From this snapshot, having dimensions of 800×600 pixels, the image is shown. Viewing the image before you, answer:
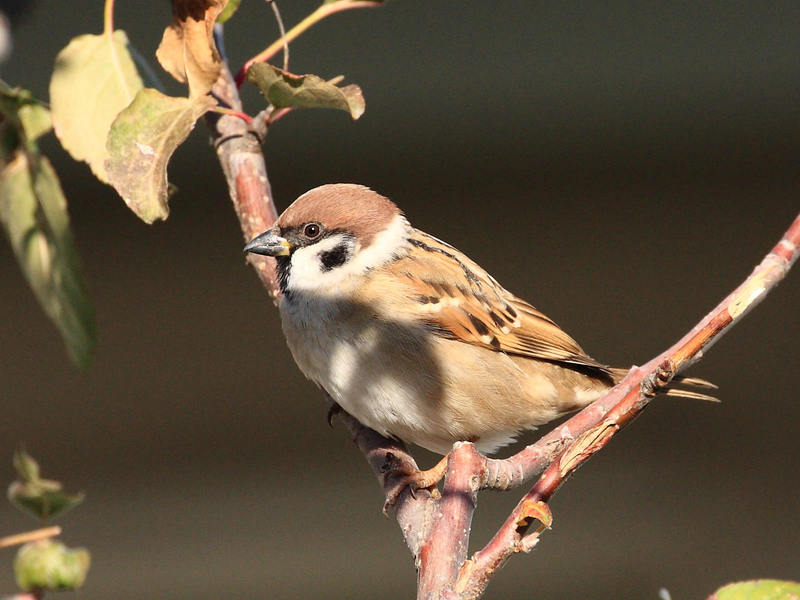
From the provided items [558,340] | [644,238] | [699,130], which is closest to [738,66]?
[699,130]

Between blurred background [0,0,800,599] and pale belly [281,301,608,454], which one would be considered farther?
blurred background [0,0,800,599]

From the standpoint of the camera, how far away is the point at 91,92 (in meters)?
1.17

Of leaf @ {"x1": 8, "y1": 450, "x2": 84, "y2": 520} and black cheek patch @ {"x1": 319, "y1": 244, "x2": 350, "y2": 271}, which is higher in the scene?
black cheek patch @ {"x1": 319, "y1": 244, "x2": 350, "y2": 271}

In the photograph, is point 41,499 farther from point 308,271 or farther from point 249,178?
point 308,271

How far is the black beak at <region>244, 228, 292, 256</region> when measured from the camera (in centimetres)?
180

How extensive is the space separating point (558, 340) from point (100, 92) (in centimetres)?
130

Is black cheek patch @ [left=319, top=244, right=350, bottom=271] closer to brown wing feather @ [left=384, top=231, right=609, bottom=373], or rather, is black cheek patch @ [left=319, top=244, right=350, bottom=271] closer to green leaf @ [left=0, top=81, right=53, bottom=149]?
brown wing feather @ [left=384, top=231, right=609, bottom=373]

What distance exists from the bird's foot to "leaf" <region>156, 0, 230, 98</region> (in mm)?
652

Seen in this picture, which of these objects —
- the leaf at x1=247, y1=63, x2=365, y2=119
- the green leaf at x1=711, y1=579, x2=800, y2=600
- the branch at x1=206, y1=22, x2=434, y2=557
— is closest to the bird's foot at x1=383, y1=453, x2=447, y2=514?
the branch at x1=206, y1=22, x2=434, y2=557

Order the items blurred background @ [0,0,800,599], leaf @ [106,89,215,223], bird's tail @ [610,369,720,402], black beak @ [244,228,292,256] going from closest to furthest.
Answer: leaf @ [106,89,215,223] < black beak @ [244,228,292,256] < bird's tail @ [610,369,720,402] < blurred background @ [0,0,800,599]

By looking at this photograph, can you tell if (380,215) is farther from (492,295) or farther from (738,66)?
(738,66)

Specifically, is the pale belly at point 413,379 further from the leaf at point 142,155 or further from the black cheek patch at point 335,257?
the leaf at point 142,155

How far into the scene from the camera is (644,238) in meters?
3.73

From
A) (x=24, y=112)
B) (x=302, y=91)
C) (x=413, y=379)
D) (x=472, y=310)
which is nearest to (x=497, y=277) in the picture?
(x=472, y=310)
